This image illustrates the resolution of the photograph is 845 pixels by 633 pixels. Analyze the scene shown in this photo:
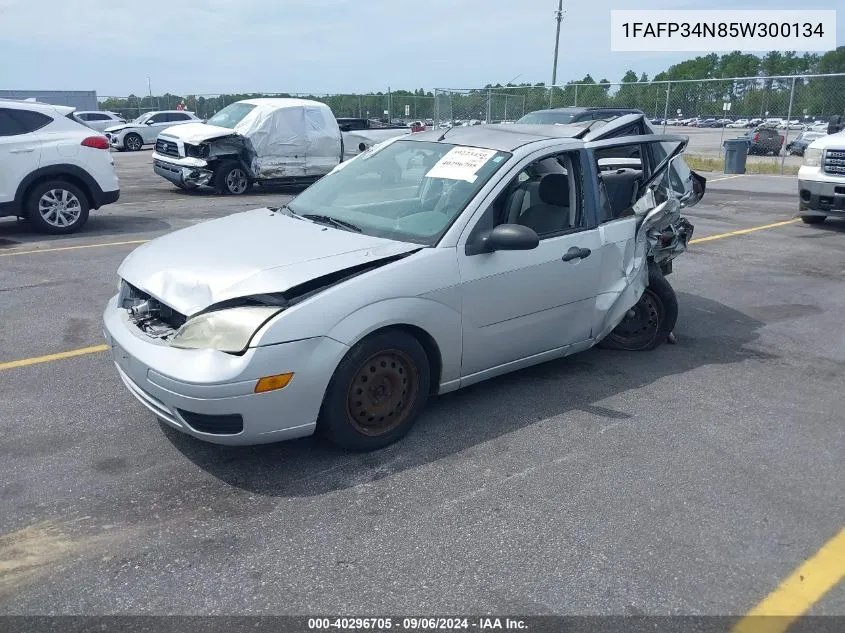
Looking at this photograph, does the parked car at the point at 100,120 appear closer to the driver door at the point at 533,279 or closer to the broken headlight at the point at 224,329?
the driver door at the point at 533,279

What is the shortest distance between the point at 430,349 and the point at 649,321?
7.86ft

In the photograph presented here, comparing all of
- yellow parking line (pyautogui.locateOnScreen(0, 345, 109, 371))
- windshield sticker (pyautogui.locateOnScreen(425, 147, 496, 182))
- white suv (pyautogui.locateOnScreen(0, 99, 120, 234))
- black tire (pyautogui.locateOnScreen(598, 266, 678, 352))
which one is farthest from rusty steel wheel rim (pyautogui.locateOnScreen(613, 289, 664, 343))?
white suv (pyautogui.locateOnScreen(0, 99, 120, 234))

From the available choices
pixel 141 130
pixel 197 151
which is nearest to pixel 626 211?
pixel 197 151

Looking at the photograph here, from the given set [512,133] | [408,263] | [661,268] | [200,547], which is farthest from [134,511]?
[661,268]

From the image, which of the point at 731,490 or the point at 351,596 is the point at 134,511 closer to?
the point at 351,596

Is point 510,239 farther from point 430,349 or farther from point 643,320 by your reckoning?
point 643,320

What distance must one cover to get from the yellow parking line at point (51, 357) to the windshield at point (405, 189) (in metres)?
1.90

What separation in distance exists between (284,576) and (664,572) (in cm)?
156

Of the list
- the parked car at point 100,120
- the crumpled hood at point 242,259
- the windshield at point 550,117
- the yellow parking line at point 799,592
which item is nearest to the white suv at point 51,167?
the crumpled hood at point 242,259

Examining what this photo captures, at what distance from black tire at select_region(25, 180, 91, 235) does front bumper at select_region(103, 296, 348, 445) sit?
287 inches

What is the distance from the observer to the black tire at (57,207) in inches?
392

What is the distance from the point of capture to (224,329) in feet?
11.7

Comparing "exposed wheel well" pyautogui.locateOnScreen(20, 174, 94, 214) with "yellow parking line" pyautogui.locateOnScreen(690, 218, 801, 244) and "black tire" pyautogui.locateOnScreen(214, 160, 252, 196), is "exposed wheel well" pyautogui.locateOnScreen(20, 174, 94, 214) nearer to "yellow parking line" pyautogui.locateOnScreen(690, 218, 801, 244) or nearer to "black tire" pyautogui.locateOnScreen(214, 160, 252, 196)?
"black tire" pyautogui.locateOnScreen(214, 160, 252, 196)

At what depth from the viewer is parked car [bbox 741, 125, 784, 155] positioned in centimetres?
2733
